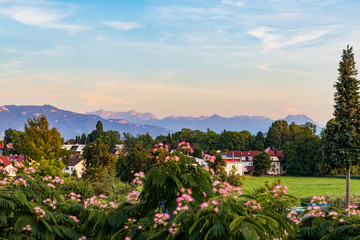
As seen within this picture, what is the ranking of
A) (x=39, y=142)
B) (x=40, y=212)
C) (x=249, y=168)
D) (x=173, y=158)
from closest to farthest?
(x=40, y=212) < (x=173, y=158) < (x=39, y=142) < (x=249, y=168)

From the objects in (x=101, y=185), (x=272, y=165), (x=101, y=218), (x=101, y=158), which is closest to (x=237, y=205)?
(x=101, y=218)

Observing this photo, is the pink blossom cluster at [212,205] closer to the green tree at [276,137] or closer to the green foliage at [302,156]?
the green foliage at [302,156]

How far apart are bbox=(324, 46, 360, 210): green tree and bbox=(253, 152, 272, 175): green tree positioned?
7830cm

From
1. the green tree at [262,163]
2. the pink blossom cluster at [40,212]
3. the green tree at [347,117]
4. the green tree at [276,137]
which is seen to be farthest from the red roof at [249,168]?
the pink blossom cluster at [40,212]

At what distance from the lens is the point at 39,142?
48188 mm

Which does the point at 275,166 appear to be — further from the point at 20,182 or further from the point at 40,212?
the point at 40,212

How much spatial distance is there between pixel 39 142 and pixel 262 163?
79.7 meters

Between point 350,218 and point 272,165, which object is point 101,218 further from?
point 272,165

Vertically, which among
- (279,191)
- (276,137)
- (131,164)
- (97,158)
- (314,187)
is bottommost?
(314,187)

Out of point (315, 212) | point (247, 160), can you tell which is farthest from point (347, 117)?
point (247, 160)

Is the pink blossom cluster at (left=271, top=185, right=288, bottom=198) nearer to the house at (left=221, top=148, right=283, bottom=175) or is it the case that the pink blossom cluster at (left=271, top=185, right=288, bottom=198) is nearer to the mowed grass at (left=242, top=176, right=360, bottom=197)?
the mowed grass at (left=242, top=176, right=360, bottom=197)

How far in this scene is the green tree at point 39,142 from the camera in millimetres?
46938

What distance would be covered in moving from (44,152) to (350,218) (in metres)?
44.2

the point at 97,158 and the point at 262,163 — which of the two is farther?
the point at 262,163
